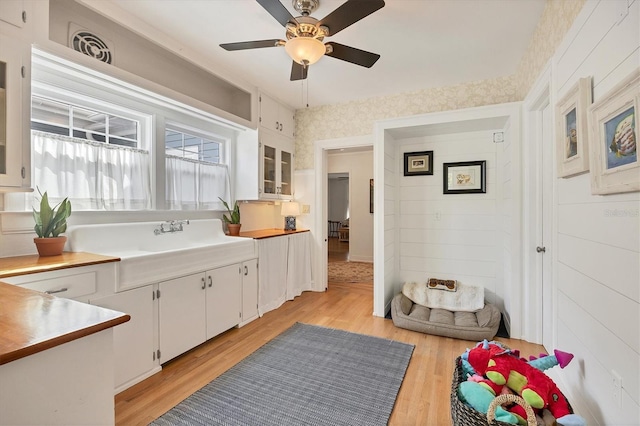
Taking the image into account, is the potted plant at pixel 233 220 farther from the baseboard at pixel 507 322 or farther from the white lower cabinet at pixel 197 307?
the baseboard at pixel 507 322

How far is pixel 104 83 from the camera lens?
227cm

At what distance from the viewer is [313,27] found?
1.93 m

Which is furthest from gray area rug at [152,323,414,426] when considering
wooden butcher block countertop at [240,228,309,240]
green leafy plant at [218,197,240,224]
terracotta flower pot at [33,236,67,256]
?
green leafy plant at [218,197,240,224]

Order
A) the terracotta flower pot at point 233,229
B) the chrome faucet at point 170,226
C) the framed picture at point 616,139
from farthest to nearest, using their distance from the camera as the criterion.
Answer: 1. the terracotta flower pot at point 233,229
2. the chrome faucet at point 170,226
3. the framed picture at point 616,139

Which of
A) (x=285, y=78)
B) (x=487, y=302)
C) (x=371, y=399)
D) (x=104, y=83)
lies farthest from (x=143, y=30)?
(x=487, y=302)

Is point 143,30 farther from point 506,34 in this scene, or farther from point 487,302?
point 487,302

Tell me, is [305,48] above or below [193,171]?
above

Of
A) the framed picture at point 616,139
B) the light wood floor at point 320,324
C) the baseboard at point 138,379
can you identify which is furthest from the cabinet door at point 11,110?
the framed picture at point 616,139

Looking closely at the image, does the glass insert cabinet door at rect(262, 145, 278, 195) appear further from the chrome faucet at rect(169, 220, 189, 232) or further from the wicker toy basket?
the wicker toy basket

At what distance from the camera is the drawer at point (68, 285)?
5.19 feet

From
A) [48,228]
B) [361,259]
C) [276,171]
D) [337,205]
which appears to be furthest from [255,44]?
[337,205]

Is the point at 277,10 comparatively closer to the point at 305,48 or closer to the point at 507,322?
the point at 305,48

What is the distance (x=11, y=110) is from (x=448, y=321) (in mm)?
3733

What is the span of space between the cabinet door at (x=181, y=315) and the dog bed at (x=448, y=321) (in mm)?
1930
